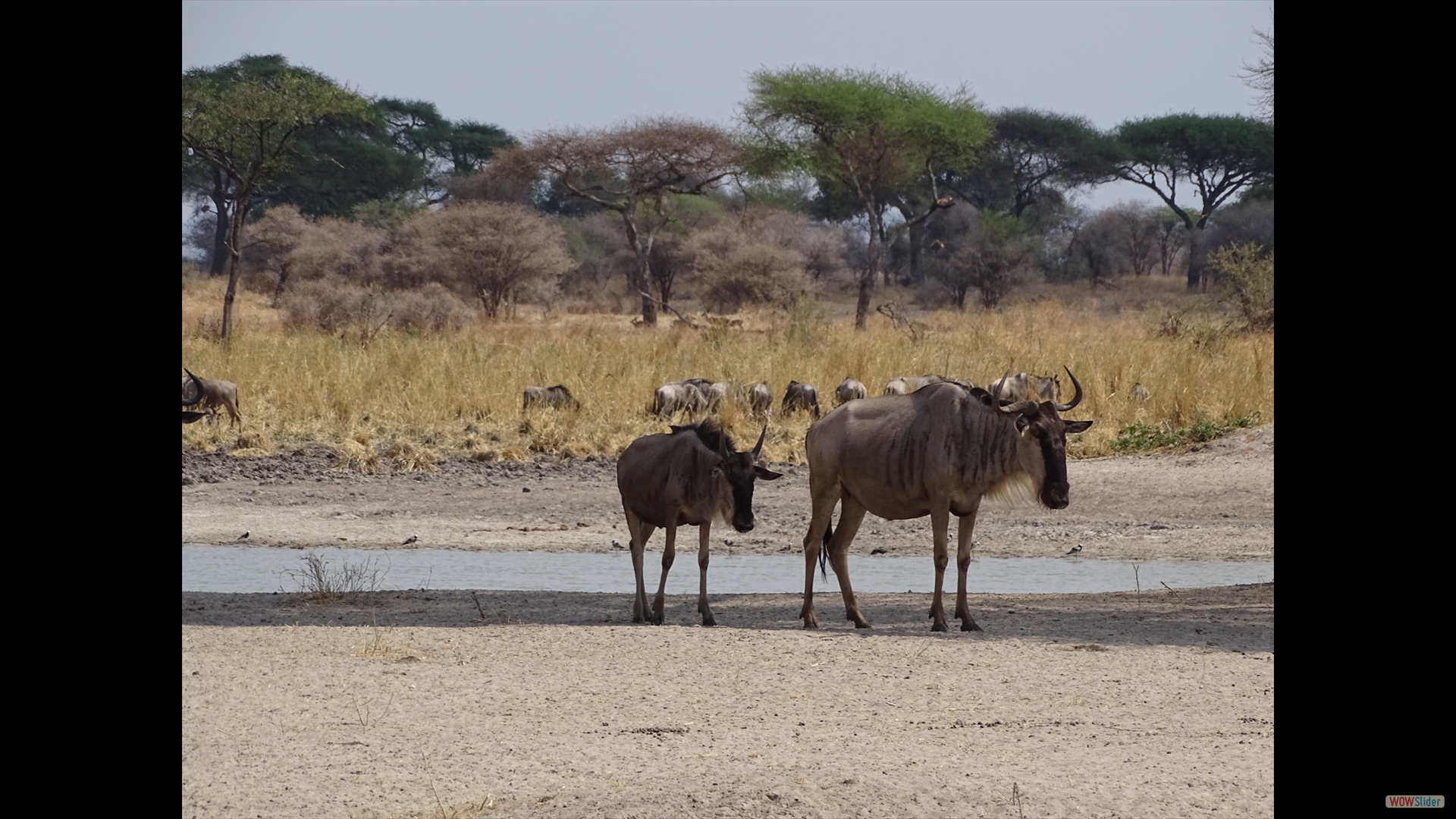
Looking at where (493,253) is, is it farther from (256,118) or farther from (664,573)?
(664,573)

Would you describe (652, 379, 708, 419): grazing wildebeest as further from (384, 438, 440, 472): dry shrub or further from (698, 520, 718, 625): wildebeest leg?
(698, 520, 718, 625): wildebeest leg

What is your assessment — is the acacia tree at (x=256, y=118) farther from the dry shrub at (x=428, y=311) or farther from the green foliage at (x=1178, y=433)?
the green foliage at (x=1178, y=433)

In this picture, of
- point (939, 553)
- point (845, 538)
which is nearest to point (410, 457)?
point (845, 538)

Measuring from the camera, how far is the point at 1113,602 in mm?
A: 8023

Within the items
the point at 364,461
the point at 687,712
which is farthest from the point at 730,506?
the point at 364,461

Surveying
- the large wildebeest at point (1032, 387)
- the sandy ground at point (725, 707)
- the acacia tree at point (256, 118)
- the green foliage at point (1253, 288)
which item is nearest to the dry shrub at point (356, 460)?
the sandy ground at point (725, 707)

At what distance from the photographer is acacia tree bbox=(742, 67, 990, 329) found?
30344mm

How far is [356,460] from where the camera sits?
12938mm
